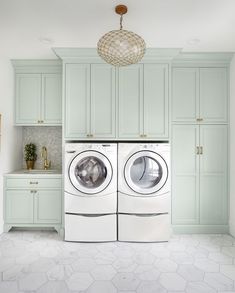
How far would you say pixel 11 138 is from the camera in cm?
373

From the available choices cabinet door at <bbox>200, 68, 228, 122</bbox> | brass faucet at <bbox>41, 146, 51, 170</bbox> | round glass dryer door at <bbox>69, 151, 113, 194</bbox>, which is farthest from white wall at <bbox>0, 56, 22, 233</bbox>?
cabinet door at <bbox>200, 68, 228, 122</bbox>

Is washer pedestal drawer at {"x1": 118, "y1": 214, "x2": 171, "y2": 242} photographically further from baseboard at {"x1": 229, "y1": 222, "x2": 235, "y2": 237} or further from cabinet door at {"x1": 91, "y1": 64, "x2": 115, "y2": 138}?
cabinet door at {"x1": 91, "y1": 64, "x2": 115, "y2": 138}

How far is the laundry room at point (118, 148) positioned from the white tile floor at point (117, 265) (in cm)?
2

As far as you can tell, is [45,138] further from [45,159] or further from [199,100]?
[199,100]

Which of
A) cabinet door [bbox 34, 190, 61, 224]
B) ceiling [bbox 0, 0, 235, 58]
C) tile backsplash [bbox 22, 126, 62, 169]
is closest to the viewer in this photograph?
ceiling [bbox 0, 0, 235, 58]

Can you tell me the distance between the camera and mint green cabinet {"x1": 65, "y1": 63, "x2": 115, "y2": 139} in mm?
3391

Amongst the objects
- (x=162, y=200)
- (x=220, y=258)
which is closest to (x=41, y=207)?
(x=162, y=200)

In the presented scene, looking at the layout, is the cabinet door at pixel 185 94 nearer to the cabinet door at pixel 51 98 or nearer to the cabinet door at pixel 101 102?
the cabinet door at pixel 101 102

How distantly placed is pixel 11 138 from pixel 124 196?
1.85 m

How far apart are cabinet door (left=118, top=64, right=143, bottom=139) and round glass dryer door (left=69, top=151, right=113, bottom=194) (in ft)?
1.51

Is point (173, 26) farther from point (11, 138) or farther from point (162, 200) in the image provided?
point (11, 138)

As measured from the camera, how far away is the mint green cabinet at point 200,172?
3.56 metres

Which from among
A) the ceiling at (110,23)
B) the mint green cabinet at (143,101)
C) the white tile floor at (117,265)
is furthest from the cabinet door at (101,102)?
the white tile floor at (117,265)

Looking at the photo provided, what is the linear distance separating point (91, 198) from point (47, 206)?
72 cm
